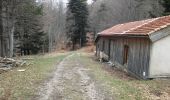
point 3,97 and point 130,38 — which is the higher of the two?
point 130,38

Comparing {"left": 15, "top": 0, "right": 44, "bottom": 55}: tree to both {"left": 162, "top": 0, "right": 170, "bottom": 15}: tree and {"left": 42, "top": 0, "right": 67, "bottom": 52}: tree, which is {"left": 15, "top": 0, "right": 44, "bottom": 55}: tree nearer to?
{"left": 162, "top": 0, "right": 170, "bottom": 15}: tree

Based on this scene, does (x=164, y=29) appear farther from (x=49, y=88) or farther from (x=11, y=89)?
(x=11, y=89)

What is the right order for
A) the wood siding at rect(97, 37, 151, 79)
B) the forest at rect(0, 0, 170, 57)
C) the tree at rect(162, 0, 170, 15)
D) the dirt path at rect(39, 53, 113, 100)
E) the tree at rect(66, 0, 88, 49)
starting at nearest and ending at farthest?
the dirt path at rect(39, 53, 113, 100) < the wood siding at rect(97, 37, 151, 79) < the forest at rect(0, 0, 170, 57) < the tree at rect(162, 0, 170, 15) < the tree at rect(66, 0, 88, 49)

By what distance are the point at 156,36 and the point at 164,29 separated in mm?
704

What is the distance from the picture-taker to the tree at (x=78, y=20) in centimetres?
5591

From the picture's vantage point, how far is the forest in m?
26.5

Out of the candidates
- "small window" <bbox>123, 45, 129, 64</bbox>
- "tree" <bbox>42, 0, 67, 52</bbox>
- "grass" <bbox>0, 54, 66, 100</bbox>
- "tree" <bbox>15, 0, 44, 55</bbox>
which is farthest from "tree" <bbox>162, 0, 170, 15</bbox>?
"tree" <bbox>42, 0, 67, 52</bbox>

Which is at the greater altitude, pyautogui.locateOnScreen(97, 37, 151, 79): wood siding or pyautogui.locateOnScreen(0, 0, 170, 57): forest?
pyautogui.locateOnScreen(0, 0, 170, 57): forest

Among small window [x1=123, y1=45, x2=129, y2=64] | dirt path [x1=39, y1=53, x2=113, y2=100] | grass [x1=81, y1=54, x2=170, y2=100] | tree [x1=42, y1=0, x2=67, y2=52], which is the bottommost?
grass [x1=81, y1=54, x2=170, y2=100]

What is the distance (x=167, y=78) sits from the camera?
15117mm

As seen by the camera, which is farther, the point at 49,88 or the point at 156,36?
the point at 156,36

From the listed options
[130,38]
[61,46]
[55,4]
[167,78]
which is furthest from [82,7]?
[167,78]

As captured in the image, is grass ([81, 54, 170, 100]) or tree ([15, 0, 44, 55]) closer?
grass ([81, 54, 170, 100])

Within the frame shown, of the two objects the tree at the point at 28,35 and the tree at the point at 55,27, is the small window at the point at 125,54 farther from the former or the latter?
the tree at the point at 55,27
